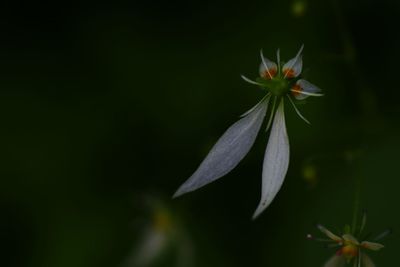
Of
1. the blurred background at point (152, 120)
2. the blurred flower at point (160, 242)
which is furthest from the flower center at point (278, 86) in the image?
the blurred flower at point (160, 242)

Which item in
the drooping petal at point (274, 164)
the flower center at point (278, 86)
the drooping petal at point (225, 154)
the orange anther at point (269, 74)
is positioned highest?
the orange anther at point (269, 74)

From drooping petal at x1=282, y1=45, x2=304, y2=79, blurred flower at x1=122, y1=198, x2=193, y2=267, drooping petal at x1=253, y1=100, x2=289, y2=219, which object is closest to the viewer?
drooping petal at x1=253, y1=100, x2=289, y2=219

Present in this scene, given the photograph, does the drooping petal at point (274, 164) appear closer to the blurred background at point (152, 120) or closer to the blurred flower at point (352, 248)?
the blurred flower at point (352, 248)

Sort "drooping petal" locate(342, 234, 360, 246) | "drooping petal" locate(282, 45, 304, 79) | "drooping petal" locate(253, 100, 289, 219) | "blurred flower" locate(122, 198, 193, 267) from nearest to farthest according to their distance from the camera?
"drooping petal" locate(253, 100, 289, 219)
"drooping petal" locate(342, 234, 360, 246)
"drooping petal" locate(282, 45, 304, 79)
"blurred flower" locate(122, 198, 193, 267)

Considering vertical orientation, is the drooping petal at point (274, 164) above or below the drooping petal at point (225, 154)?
below

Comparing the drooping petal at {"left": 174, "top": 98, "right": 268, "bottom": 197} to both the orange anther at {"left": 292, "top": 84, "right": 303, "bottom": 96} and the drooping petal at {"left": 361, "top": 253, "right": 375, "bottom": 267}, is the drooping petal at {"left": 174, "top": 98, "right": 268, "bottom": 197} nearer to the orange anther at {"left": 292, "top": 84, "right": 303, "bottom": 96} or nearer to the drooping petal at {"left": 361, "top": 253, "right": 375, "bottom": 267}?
the orange anther at {"left": 292, "top": 84, "right": 303, "bottom": 96}

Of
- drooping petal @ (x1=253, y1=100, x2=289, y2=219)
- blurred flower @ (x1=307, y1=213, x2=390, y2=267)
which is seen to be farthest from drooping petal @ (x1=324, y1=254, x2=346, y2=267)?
drooping petal @ (x1=253, y1=100, x2=289, y2=219)

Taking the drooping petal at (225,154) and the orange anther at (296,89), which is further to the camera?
the orange anther at (296,89)
